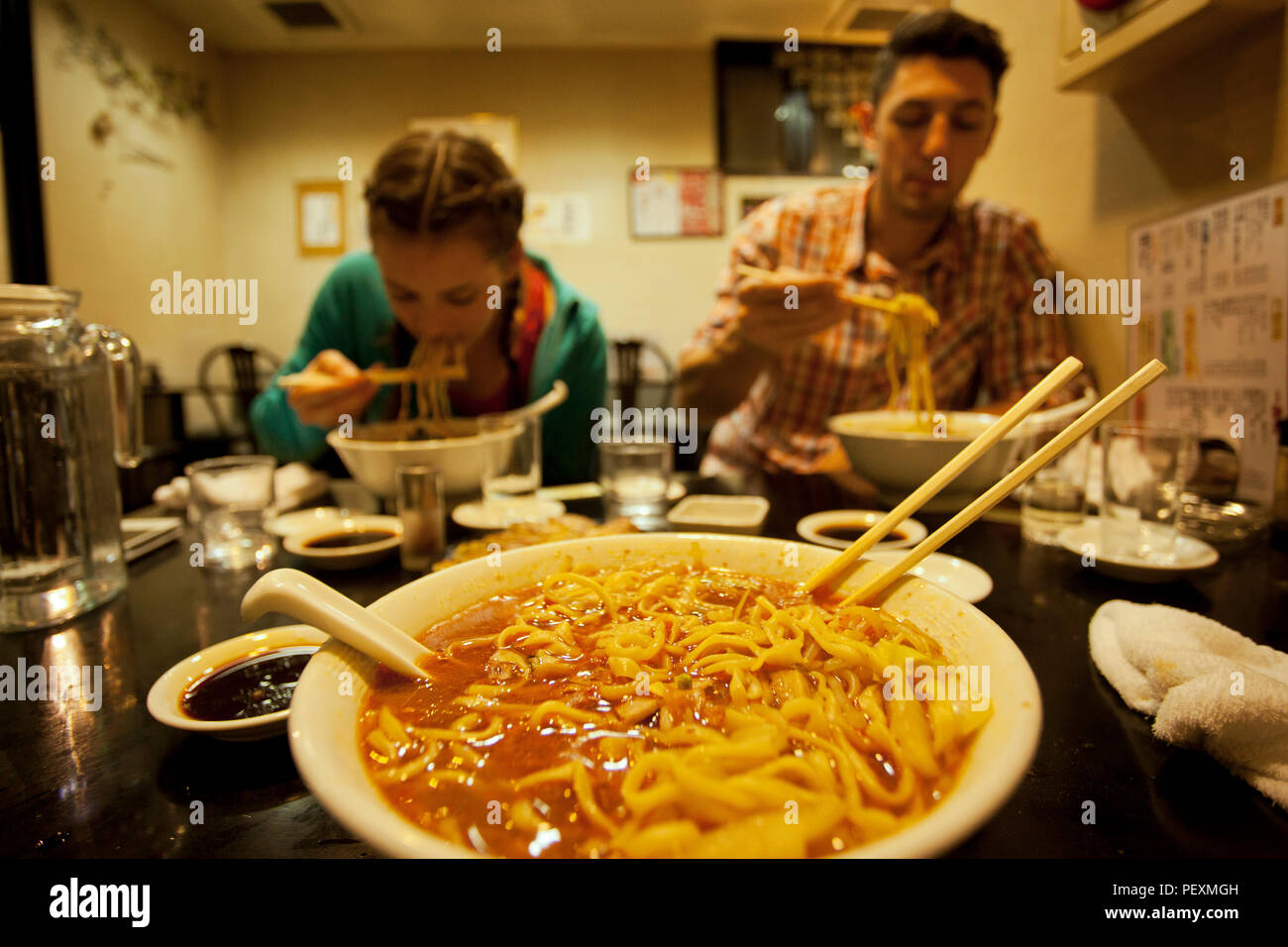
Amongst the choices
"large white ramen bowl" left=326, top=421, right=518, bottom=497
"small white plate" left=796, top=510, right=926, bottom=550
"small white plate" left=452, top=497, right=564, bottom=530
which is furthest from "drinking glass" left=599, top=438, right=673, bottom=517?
"small white plate" left=796, top=510, right=926, bottom=550

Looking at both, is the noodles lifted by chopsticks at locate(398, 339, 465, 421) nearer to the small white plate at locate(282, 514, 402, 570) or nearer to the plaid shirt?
the small white plate at locate(282, 514, 402, 570)

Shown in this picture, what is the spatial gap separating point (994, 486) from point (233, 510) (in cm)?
162

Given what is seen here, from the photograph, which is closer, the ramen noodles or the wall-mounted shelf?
the ramen noodles

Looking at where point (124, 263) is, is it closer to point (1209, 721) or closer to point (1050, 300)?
point (1050, 300)

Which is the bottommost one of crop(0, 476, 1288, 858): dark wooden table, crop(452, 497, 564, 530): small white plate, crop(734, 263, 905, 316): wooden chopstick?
crop(0, 476, 1288, 858): dark wooden table

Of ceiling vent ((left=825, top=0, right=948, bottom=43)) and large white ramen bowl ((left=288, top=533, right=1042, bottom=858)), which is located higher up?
ceiling vent ((left=825, top=0, right=948, bottom=43))

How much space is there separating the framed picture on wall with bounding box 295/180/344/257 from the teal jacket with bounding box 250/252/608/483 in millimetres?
5759

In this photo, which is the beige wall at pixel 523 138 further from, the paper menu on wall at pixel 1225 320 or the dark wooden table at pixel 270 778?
the dark wooden table at pixel 270 778

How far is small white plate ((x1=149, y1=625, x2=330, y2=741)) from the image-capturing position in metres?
0.76

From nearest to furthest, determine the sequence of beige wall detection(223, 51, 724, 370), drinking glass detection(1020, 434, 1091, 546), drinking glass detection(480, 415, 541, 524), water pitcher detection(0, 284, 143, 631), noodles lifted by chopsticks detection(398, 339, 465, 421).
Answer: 1. water pitcher detection(0, 284, 143, 631)
2. drinking glass detection(1020, 434, 1091, 546)
3. drinking glass detection(480, 415, 541, 524)
4. noodles lifted by chopsticks detection(398, 339, 465, 421)
5. beige wall detection(223, 51, 724, 370)

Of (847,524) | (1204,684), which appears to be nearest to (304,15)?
(847,524)

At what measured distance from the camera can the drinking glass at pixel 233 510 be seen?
1.55 meters

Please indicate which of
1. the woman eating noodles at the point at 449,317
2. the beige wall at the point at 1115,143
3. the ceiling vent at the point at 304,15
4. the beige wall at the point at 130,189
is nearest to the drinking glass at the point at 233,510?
the woman eating noodles at the point at 449,317
